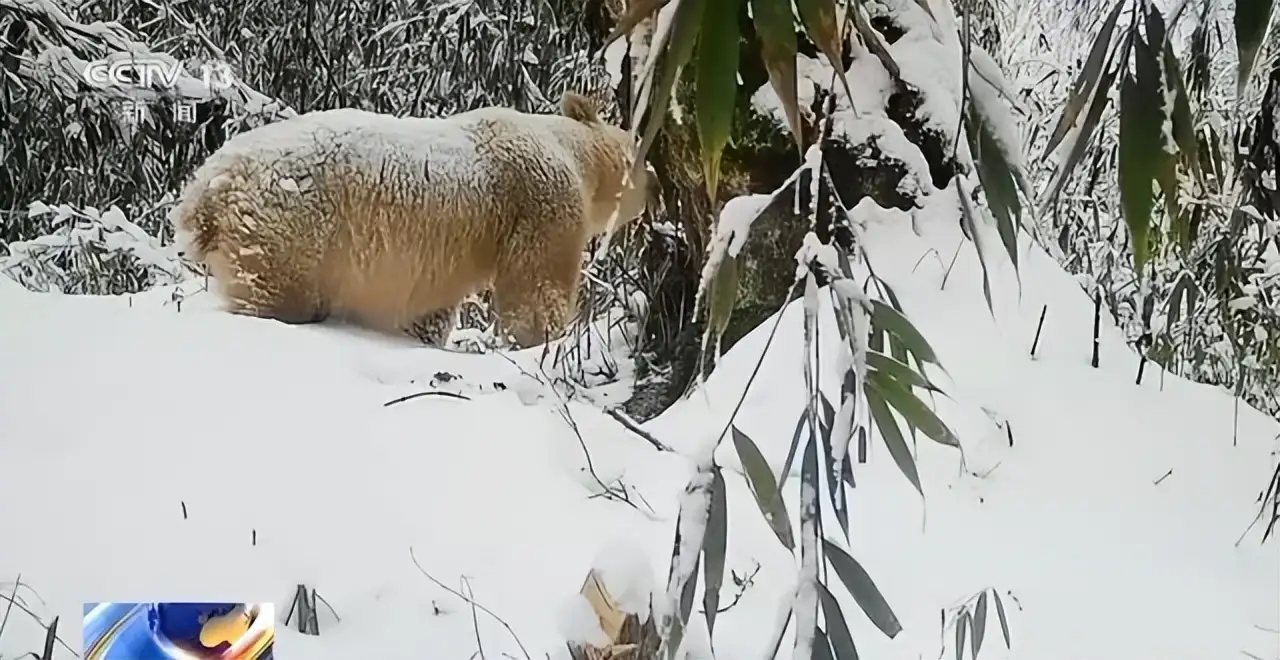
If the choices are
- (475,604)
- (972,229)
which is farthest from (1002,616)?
(475,604)

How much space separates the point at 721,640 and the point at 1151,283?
19.6 inches

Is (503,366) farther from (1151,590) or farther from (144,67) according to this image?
(1151,590)

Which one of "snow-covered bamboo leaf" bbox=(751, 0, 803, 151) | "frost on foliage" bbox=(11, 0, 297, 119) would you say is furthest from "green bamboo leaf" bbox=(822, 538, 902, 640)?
"frost on foliage" bbox=(11, 0, 297, 119)

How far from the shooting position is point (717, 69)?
56 centimetres

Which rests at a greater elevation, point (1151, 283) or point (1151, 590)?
point (1151, 283)

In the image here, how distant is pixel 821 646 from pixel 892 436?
17 cm

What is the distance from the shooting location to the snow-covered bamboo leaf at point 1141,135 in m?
0.58

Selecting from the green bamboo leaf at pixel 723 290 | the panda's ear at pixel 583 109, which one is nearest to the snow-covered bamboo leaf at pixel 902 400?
the green bamboo leaf at pixel 723 290

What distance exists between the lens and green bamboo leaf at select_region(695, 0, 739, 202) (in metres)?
0.55

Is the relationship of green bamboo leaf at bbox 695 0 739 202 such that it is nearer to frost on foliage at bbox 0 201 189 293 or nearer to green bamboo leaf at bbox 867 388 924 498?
green bamboo leaf at bbox 867 388 924 498

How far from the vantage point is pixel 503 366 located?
954 mm

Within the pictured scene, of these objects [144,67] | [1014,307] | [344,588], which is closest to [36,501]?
[344,588]

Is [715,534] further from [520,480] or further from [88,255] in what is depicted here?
[88,255]

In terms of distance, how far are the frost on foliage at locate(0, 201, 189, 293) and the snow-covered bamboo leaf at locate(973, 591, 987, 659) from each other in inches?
30.2
